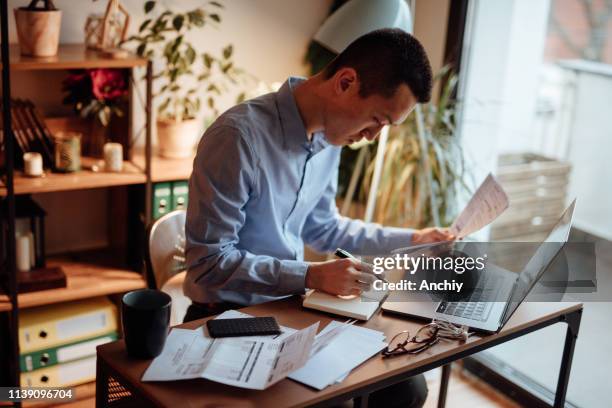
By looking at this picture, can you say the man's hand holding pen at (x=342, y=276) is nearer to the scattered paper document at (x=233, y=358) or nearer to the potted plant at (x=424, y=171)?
the scattered paper document at (x=233, y=358)

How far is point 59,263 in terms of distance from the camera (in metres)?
2.96

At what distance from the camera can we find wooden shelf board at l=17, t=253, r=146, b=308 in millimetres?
2689

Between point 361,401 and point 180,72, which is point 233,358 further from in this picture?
point 180,72

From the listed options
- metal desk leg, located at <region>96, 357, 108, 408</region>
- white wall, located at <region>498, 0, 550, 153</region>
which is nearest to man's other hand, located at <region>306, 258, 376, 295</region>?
metal desk leg, located at <region>96, 357, 108, 408</region>

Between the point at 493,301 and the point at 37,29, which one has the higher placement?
the point at 37,29

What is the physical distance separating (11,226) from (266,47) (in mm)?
1412

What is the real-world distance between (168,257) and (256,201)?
14.3 inches

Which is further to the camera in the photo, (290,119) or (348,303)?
(290,119)

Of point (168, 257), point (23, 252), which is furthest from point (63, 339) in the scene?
point (168, 257)

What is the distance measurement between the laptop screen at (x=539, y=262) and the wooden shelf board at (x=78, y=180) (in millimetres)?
1514

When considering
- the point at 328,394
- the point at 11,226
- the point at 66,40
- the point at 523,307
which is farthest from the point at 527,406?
the point at 66,40

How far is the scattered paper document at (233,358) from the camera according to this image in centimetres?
145

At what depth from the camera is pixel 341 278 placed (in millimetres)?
1810

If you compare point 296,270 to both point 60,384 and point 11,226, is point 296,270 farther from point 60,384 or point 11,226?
point 60,384
